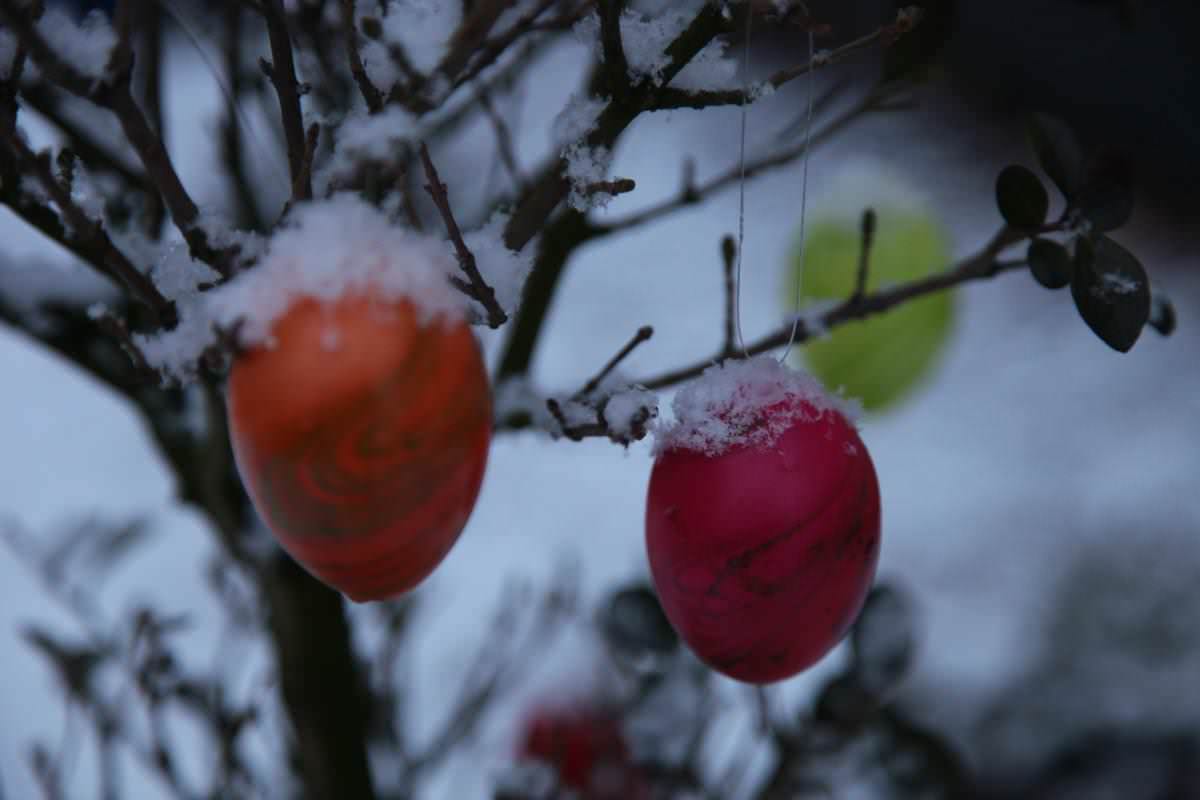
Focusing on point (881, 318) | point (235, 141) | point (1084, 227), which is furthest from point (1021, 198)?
point (881, 318)

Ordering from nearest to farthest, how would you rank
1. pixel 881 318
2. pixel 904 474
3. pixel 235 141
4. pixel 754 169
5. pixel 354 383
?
pixel 354 383
pixel 754 169
pixel 235 141
pixel 881 318
pixel 904 474

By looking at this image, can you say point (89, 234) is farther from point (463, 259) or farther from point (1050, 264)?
point (1050, 264)

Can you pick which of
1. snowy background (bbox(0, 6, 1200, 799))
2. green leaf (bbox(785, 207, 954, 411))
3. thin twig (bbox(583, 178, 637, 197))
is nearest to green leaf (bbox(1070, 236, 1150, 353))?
thin twig (bbox(583, 178, 637, 197))

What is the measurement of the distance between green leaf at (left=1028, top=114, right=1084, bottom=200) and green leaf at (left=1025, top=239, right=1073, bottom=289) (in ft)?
0.12

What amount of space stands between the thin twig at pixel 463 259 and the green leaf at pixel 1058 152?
37 centimetres

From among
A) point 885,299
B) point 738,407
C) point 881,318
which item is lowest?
point 881,318

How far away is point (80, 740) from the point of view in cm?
207

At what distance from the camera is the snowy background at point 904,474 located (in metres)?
2.38

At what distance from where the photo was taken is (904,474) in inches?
118

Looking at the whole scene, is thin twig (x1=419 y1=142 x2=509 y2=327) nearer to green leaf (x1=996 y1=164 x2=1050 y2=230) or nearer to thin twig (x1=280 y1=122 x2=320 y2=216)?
thin twig (x1=280 y1=122 x2=320 y2=216)

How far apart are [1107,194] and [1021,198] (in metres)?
0.05

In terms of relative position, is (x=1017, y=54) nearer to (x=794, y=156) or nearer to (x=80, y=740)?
(x=794, y=156)

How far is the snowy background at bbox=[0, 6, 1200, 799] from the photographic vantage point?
7.82 ft

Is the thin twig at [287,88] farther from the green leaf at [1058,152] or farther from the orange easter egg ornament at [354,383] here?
the green leaf at [1058,152]
